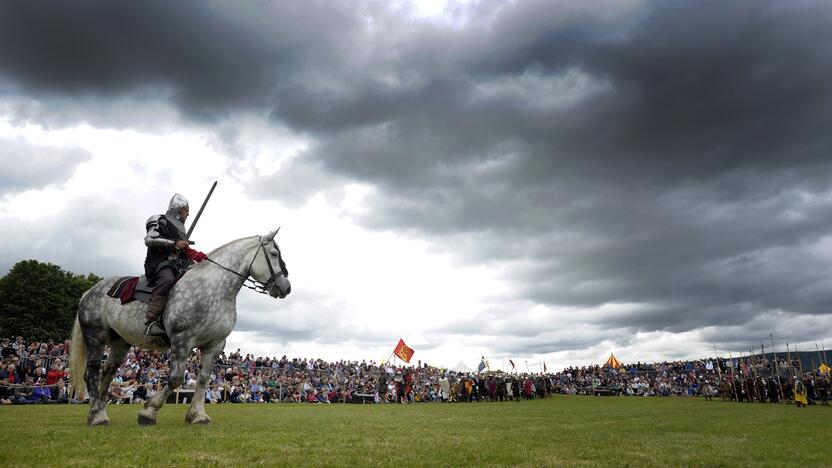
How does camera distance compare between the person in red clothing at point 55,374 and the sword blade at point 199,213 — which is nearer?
the sword blade at point 199,213

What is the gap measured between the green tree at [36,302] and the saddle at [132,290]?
2143 inches

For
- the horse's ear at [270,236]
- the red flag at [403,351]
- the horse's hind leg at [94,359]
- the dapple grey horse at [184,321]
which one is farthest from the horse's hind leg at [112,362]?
the red flag at [403,351]

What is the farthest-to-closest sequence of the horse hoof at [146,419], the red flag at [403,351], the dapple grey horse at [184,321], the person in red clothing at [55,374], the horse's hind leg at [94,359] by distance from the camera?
the red flag at [403,351] → the person in red clothing at [55,374] → the horse's hind leg at [94,359] → the dapple grey horse at [184,321] → the horse hoof at [146,419]

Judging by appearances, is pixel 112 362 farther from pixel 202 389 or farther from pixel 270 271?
pixel 270 271

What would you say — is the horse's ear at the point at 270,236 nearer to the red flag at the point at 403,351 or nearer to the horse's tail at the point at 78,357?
the horse's tail at the point at 78,357

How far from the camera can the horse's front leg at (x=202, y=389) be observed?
9.60 metres

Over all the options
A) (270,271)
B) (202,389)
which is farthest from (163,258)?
(202,389)

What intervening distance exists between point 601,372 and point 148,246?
63.9 m

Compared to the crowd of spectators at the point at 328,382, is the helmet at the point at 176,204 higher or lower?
higher

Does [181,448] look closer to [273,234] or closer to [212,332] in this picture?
[212,332]

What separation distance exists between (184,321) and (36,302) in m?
57.2

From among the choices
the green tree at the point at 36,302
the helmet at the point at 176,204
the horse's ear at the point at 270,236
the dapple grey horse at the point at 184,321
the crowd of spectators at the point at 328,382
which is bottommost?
the crowd of spectators at the point at 328,382

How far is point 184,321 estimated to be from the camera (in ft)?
30.4

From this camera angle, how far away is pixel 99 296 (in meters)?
10.2
